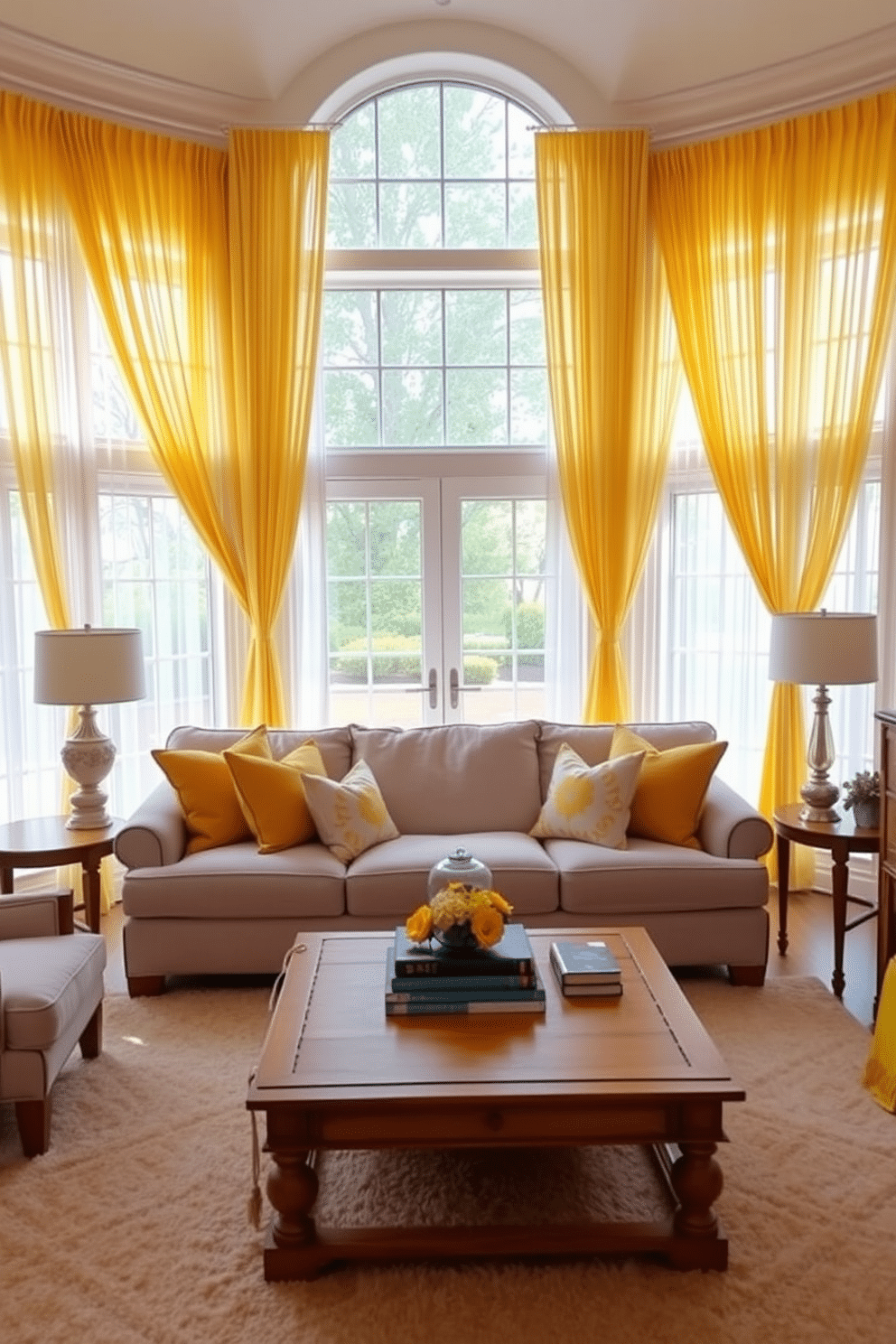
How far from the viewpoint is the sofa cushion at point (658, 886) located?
3.96 m

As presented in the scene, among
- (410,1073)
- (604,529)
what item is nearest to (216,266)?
(604,529)

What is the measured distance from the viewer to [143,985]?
3998 mm

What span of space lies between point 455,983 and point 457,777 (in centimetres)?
184

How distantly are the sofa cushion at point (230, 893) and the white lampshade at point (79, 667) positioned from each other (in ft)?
2.46

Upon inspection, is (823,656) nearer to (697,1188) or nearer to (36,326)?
(697,1188)

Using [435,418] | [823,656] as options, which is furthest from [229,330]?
[823,656]

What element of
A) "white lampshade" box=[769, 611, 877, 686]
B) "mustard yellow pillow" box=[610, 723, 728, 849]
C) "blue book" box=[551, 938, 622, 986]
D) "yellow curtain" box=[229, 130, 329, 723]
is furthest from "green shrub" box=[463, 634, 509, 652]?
"blue book" box=[551, 938, 622, 986]

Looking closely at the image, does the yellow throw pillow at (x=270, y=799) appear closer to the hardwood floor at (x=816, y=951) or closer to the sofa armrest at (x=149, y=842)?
the sofa armrest at (x=149, y=842)

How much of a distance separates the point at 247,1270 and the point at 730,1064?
1654 millimetres

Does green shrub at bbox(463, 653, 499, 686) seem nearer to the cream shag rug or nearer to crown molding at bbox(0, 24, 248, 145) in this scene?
the cream shag rug

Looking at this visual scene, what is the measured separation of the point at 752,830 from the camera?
4.07 metres

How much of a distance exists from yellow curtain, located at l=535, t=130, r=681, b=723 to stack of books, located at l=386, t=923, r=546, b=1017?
2.69 meters

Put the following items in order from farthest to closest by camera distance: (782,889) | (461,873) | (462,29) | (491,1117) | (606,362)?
(606,362) < (462,29) < (782,889) < (461,873) < (491,1117)

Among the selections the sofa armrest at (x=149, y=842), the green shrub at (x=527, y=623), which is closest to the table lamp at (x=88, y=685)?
the sofa armrest at (x=149, y=842)
